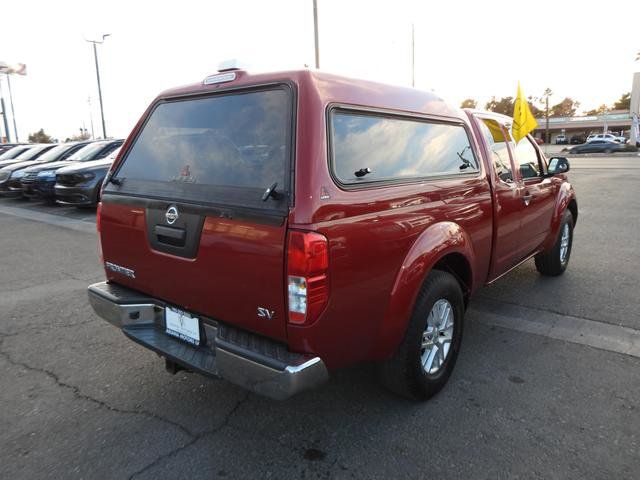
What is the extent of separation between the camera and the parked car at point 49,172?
12.1 m

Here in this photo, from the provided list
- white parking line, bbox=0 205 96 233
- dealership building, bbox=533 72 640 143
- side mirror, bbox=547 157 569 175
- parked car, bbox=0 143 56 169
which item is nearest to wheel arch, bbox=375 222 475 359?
side mirror, bbox=547 157 569 175

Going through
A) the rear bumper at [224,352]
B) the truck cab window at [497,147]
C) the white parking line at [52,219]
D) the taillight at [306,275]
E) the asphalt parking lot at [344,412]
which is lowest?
the asphalt parking lot at [344,412]

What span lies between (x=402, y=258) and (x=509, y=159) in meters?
2.10

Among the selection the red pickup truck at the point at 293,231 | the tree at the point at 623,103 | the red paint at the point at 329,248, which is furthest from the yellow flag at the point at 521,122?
the tree at the point at 623,103

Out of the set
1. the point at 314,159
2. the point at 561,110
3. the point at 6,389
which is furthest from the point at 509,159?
the point at 561,110

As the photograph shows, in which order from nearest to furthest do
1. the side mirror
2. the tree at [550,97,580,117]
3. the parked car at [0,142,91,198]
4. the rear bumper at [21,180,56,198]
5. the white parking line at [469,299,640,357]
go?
the white parking line at [469,299,640,357]
the side mirror
the rear bumper at [21,180,56,198]
the parked car at [0,142,91,198]
the tree at [550,97,580,117]

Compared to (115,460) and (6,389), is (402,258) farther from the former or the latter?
(6,389)

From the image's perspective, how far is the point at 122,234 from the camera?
2.98 m

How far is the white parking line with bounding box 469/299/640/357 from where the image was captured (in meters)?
3.76

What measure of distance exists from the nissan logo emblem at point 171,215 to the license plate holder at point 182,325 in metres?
0.50

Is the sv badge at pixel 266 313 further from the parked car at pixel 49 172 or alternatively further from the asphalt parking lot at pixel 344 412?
the parked car at pixel 49 172

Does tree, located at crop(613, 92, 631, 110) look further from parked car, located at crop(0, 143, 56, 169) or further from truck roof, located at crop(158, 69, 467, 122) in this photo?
truck roof, located at crop(158, 69, 467, 122)

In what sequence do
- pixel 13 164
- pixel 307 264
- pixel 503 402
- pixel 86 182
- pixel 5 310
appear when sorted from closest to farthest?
1. pixel 307 264
2. pixel 503 402
3. pixel 5 310
4. pixel 86 182
5. pixel 13 164

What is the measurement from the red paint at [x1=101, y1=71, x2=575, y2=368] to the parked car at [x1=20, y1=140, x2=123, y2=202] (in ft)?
33.9
